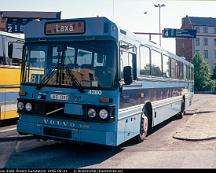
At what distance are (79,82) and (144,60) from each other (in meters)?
2.94

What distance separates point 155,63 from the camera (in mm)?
11930

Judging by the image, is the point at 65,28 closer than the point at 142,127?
Yes

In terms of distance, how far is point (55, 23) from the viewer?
878 centimetres

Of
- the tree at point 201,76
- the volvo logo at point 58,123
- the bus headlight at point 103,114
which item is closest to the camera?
the bus headlight at point 103,114

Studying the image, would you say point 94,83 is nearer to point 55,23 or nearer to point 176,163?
point 55,23

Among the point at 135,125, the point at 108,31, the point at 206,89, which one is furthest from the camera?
the point at 206,89

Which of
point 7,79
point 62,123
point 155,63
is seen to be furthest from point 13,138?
point 155,63

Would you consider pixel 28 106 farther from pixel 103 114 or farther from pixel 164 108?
pixel 164 108

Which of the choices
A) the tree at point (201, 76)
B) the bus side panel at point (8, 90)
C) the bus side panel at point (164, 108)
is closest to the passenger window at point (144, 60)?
the bus side panel at point (164, 108)

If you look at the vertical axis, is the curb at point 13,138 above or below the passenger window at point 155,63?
below

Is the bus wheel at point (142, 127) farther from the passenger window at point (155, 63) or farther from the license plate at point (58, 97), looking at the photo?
the license plate at point (58, 97)

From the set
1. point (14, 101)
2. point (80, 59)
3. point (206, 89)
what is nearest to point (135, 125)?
point (80, 59)

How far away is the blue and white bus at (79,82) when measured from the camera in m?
8.09

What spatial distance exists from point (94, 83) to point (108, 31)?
1.21 m
